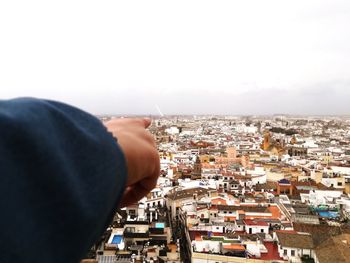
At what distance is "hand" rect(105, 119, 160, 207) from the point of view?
51cm

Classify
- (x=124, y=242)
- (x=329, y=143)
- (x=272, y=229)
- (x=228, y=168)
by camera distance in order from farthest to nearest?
(x=329, y=143) → (x=228, y=168) → (x=272, y=229) → (x=124, y=242)

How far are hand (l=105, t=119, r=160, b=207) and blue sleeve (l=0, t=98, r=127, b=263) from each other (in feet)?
0.20

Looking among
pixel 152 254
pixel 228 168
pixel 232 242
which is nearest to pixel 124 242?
pixel 152 254

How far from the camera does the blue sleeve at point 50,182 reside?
0.35 meters

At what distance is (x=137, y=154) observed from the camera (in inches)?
20.2

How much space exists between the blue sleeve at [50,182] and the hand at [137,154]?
61 mm

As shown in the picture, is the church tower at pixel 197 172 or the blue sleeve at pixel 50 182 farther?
the church tower at pixel 197 172

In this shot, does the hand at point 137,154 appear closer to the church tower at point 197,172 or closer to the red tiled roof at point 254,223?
the red tiled roof at point 254,223

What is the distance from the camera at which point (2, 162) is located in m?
0.35

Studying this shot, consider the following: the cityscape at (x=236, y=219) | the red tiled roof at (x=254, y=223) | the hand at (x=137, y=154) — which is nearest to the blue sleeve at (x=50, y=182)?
the hand at (x=137, y=154)

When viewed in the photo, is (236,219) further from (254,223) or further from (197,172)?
(197,172)

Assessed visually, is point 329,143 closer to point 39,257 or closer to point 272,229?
point 272,229

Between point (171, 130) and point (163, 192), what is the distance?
29.1 m

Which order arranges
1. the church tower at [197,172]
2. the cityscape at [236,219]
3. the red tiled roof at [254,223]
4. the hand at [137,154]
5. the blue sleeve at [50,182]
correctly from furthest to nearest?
the church tower at [197,172], the red tiled roof at [254,223], the cityscape at [236,219], the hand at [137,154], the blue sleeve at [50,182]
